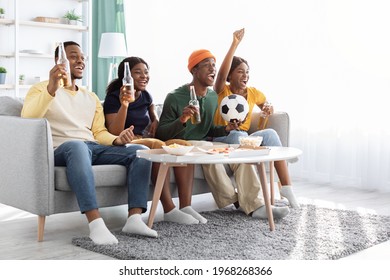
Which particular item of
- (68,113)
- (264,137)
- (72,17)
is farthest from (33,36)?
(264,137)

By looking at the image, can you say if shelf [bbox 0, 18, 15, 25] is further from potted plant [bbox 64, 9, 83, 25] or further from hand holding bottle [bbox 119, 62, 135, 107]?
hand holding bottle [bbox 119, 62, 135, 107]

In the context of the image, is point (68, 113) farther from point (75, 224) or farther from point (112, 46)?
point (112, 46)

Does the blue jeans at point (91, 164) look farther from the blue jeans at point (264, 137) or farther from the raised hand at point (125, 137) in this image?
the blue jeans at point (264, 137)

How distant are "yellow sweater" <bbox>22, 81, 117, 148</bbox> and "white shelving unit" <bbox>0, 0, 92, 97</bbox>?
7.86ft

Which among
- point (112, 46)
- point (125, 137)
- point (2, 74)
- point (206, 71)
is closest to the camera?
point (125, 137)

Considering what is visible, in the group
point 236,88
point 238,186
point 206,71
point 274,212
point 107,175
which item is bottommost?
point 274,212

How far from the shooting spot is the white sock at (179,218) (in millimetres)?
3230

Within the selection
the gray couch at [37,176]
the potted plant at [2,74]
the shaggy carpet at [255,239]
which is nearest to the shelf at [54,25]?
the potted plant at [2,74]

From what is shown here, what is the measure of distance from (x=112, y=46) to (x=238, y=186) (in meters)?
2.95

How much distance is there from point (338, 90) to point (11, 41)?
9.98 feet

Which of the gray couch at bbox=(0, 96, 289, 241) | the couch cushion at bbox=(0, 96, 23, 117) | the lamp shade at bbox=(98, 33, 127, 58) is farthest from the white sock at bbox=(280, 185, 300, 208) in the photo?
the lamp shade at bbox=(98, 33, 127, 58)

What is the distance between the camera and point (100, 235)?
9.21 ft

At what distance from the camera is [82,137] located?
3213 millimetres

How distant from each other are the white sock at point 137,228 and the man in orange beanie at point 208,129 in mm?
474
